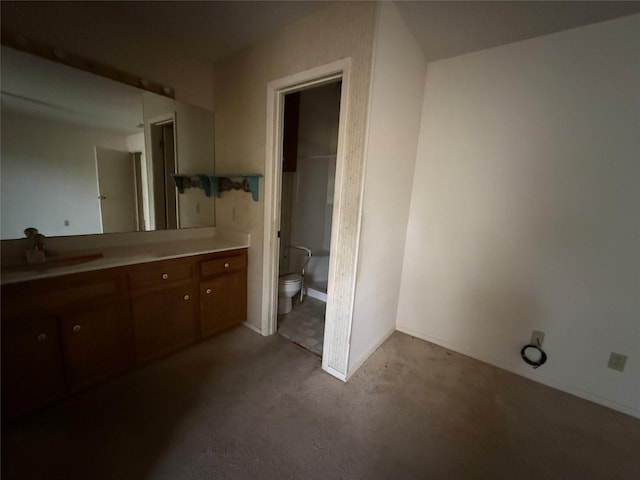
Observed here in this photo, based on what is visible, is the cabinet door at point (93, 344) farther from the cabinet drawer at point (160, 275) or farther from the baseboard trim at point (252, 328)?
the baseboard trim at point (252, 328)

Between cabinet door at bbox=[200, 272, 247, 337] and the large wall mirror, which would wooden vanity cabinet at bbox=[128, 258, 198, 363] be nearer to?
cabinet door at bbox=[200, 272, 247, 337]

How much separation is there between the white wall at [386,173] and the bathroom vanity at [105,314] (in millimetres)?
1161

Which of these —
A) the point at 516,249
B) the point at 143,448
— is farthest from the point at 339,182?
the point at 143,448

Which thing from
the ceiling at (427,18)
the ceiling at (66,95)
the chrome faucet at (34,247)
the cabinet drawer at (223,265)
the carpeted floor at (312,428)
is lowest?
the carpeted floor at (312,428)

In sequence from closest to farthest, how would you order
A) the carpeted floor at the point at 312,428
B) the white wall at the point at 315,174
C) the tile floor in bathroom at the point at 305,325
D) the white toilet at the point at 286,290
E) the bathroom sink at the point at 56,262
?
the carpeted floor at the point at 312,428 → the bathroom sink at the point at 56,262 → the tile floor in bathroom at the point at 305,325 → the white toilet at the point at 286,290 → the white wall at the point at 315,174

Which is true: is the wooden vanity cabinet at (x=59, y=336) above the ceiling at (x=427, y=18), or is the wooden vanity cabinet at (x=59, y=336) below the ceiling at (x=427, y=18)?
below

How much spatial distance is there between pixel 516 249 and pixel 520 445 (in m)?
1.21

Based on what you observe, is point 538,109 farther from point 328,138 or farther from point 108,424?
point 108,424

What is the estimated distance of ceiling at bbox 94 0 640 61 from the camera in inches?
53.9

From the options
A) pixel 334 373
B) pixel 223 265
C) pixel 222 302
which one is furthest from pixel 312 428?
pixel 223 265

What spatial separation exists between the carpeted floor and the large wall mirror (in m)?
1.12

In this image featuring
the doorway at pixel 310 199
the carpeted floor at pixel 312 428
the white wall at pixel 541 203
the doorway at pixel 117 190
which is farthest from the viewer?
the doorway at pixel 310 199

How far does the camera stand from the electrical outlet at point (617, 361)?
1.57 m

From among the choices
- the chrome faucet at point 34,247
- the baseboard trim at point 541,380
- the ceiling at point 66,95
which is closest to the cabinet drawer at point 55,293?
the chrome faucet at point 34,247
